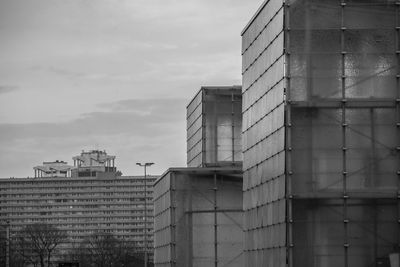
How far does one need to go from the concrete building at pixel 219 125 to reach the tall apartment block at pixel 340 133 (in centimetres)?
4154

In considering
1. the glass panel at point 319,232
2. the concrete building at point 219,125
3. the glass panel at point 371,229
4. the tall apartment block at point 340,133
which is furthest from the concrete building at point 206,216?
the glass panel at point 371,229

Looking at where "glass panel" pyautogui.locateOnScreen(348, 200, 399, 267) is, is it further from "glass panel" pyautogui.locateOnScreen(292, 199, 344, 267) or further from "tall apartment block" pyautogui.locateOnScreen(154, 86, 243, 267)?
"tall apartment block" pyautogui.locateOnScreen(154, 86, 243, 267)

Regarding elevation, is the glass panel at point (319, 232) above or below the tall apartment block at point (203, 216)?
below

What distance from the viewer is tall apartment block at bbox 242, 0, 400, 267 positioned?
61406 millimetres

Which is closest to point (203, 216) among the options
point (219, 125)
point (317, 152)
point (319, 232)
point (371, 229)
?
point (219, 125)

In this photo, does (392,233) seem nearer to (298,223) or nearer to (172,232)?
(298,223)

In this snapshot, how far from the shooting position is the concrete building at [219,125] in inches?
4114

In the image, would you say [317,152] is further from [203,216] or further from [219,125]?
[219,125]

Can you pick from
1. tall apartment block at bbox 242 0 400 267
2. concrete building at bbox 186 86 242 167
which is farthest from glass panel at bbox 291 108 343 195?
concrete building at bbox 186 86 242 167

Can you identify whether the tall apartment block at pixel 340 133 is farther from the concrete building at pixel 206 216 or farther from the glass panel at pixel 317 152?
the concrete building at pixel 206 216

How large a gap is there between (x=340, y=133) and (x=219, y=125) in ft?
150

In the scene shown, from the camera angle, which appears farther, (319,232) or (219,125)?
(219,125)

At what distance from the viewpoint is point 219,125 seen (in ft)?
352

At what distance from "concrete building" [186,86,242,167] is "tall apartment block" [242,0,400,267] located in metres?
41.5
